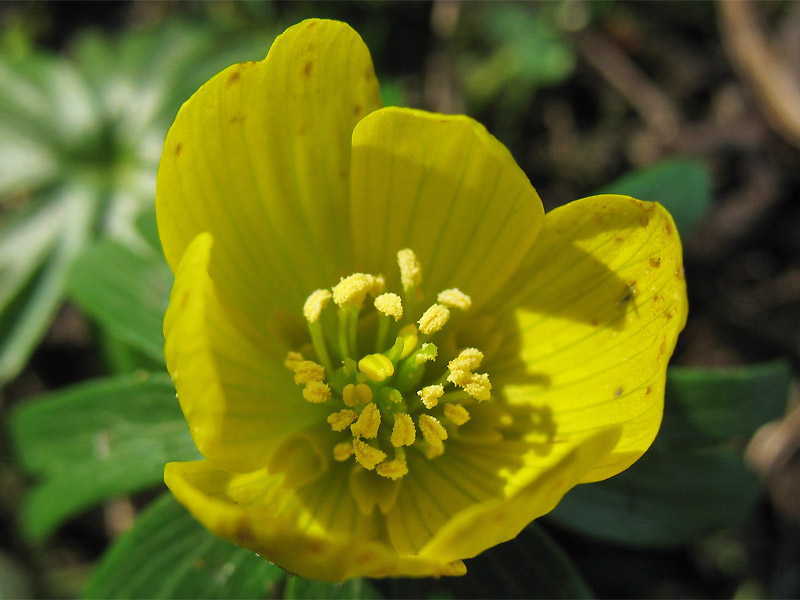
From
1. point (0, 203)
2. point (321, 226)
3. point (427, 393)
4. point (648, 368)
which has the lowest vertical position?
point (0, 203)

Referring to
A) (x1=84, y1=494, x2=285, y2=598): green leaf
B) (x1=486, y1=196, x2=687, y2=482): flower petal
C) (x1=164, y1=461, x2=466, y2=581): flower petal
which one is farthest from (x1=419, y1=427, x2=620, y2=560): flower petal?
(x1=84, y1=494, x2=285, y2=598): green leaf

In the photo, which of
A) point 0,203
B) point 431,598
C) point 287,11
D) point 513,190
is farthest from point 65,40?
point 431,598

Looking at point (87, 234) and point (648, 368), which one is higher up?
point (648, 368)

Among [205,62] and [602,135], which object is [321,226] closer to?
[205,62]

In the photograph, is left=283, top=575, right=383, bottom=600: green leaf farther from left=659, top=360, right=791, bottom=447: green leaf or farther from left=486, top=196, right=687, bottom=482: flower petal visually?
left=659, top=360, right=791, bottom=447: green leaf

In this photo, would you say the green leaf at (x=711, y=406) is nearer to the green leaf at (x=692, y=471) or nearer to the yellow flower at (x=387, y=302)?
the green leaf at (x=692, y=471)

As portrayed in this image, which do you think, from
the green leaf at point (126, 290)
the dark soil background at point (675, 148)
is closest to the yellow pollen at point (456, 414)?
the green leaf at point (126, 290)
